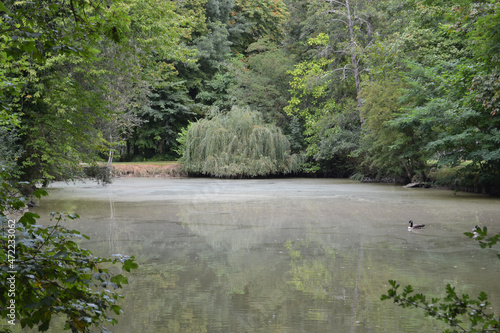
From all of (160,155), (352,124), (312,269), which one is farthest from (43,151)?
(160,155)

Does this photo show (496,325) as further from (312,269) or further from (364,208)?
(364,208)

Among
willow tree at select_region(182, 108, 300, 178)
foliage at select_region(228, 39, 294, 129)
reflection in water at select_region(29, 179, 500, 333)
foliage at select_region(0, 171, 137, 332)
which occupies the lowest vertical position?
reflection in water at select_region(29, 179, 500, 333)

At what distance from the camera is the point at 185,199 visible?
14.9 metres

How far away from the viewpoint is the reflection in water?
14.6 ft

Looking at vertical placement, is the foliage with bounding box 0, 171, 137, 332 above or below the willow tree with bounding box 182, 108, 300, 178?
below

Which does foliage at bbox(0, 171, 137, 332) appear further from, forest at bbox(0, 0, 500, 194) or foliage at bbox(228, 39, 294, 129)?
foliage at bbox(228, 39, 294, 129)

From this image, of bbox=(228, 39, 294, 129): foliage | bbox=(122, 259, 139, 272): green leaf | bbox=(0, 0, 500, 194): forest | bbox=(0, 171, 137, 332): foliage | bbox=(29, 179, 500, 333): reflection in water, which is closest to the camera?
bbox=(0, 171, 137, 332): foliage

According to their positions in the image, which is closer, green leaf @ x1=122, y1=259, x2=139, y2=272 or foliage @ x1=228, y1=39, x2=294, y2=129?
green leaf @ x1=122, y1=259, x2=139, y2=272

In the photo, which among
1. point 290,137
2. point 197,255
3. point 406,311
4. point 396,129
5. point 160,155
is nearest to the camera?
point 406,311

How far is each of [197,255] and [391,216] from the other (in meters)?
5.54

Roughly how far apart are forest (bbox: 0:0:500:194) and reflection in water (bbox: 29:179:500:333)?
1.97 meters

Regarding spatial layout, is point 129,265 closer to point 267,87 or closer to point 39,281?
point 39,281

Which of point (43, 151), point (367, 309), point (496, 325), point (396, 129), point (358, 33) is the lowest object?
point (367, 309)

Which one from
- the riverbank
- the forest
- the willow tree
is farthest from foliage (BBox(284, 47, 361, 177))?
the riverbank
